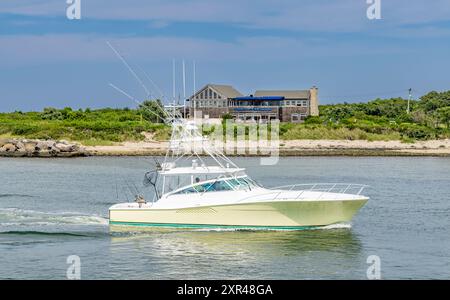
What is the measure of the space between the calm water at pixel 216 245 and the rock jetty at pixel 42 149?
33456 millimetres

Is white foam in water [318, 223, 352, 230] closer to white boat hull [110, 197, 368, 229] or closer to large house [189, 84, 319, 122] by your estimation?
white boat hull [110, 197, 368, 229]

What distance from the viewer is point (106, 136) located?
87.0 m

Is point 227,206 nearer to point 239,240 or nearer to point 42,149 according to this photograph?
point 239,240

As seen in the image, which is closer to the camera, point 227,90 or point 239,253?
point 239,253

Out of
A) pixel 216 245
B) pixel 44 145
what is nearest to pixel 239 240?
pixel 216 245

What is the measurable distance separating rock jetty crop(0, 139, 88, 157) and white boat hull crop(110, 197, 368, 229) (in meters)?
47.9

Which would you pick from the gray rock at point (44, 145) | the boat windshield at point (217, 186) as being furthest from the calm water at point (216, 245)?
the gray rock at point (44, 145)

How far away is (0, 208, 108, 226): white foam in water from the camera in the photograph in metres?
32.5

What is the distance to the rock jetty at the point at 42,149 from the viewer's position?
77.0m

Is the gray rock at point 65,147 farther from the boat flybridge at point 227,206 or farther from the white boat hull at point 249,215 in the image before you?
the white boat hull at point 249,215

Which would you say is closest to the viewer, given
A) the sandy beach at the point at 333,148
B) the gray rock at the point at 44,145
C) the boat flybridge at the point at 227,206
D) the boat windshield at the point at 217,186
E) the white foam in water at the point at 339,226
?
the boat flybridge at the point at 227,206

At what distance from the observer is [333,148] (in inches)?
3228

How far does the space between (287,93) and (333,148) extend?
26.0 metres
